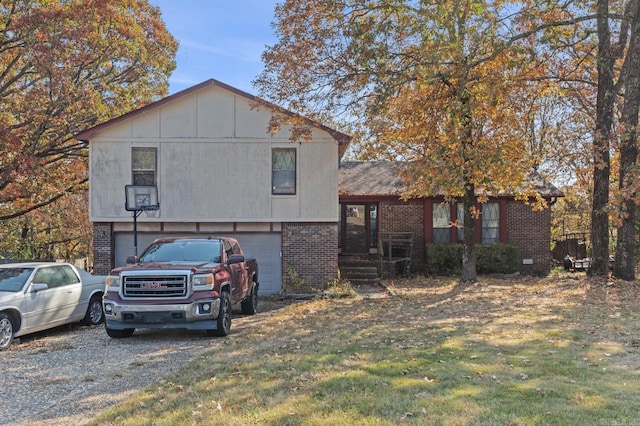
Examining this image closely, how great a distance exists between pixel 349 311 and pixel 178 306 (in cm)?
449

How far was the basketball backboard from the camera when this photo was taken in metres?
15.3

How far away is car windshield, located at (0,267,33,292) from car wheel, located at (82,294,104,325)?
1.68 metres

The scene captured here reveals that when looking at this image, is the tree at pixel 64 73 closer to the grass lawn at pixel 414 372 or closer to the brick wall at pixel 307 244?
the brick wall at pixel 307 244

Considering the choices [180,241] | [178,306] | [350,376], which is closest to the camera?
[350,376]

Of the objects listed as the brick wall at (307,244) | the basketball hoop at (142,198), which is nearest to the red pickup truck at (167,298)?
the basketball hoop at (142,198)

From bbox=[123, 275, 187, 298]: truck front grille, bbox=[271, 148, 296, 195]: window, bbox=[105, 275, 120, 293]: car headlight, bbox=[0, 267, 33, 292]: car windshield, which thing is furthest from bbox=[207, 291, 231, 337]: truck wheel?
bbox=[271, 148, 296, 195]: window

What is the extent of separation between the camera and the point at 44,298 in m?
10.1

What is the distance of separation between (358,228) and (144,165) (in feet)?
28.6

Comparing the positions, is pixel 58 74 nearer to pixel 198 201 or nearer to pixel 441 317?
pixel 198 201

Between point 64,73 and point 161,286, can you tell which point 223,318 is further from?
point 64,73

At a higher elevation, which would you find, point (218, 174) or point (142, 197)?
point (218, 174)

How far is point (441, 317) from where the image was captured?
11.2 m

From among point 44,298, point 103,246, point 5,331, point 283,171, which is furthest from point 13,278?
point 283,171

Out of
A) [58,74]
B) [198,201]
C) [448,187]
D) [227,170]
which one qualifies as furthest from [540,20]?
[58,74]
